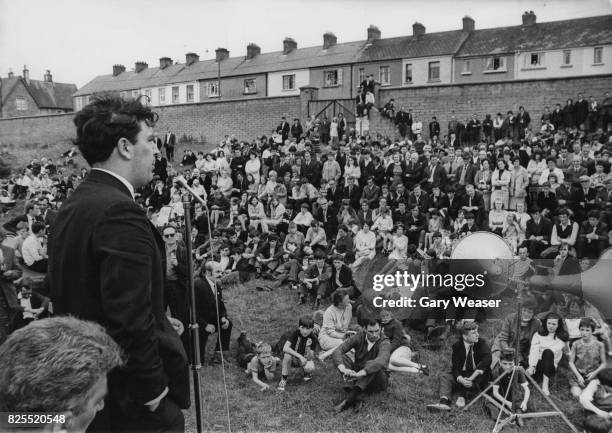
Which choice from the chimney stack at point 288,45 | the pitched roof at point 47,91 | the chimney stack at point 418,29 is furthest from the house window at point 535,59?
the pitched roof at point 47,91

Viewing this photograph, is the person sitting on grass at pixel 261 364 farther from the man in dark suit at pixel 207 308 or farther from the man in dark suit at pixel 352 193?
the man in dark suit at pixel 352 193

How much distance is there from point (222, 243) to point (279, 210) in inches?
59.8

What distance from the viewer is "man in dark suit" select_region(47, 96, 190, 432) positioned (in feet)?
5.44

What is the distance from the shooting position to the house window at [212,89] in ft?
129

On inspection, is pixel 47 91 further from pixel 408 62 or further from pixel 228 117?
pixel 408 62

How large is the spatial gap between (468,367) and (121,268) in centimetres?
484

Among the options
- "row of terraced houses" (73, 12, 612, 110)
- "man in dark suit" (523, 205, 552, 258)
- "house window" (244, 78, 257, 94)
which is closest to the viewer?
"man in dark suit" (523, 205, 552, 258)

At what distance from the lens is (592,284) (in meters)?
5.84

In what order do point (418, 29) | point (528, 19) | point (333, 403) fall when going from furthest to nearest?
1. point (418, 29)
2. point (528, 19)
3. point (333, 403)

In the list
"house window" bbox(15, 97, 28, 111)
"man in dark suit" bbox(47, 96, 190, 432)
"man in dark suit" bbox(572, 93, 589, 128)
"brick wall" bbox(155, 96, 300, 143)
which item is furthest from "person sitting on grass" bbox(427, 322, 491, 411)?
"house window" bbox(15, 97, 28, 111)

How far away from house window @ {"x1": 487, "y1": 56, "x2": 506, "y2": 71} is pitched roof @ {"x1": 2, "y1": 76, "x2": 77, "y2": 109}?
1513 inches

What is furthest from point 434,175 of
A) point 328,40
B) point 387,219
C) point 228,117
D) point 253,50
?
point 253,50

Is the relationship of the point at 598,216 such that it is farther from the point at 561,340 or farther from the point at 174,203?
the point at 174,203

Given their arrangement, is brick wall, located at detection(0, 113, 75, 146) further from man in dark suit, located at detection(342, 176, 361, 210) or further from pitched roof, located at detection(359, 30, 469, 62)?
man in dark suit, located at detection(342, 176, 361, 210)
